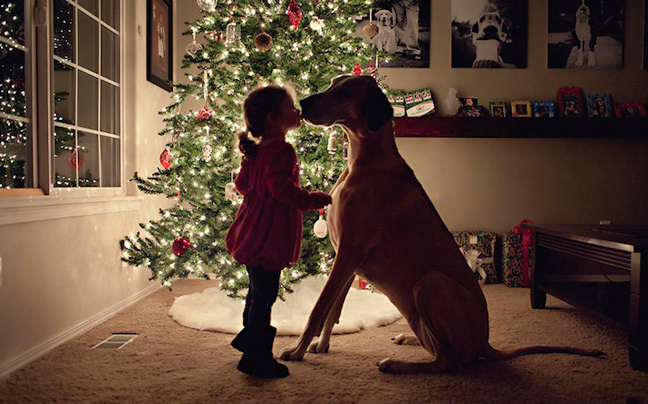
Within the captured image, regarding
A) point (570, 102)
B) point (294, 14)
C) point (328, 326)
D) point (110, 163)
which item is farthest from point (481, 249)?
point (110, 163)

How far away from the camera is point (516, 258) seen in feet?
13.3

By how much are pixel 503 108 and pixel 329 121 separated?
2.98 meters

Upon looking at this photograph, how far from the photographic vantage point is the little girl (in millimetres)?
1775

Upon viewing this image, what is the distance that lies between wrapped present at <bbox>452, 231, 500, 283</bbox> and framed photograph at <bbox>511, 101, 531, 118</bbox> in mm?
1113

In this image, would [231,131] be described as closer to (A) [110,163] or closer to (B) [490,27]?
(A) [110,163]

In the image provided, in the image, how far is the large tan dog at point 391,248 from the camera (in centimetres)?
183

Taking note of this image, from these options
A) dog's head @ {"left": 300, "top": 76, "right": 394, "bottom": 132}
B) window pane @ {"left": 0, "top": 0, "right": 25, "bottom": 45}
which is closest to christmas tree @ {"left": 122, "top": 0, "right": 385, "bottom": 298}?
dog's head @ {"left": 300, "top": 76, "right": 394, "bottom": 132}

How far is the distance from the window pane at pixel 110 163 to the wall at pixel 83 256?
0.22 feet

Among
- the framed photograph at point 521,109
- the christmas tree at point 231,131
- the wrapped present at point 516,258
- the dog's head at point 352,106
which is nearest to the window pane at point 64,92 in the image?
the christmas tree at point 231,131

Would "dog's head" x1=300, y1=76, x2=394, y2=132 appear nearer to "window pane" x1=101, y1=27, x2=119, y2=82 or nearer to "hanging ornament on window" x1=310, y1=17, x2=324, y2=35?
"hanging ornament on window" x1=310, y1=17, x2=324, y2=35

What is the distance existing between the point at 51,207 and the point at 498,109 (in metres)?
3.67

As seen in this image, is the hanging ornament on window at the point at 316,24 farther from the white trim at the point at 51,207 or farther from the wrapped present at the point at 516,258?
the wrapped present at the point at 516,258

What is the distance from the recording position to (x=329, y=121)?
77.6 inches

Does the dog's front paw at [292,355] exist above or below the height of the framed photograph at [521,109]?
below
